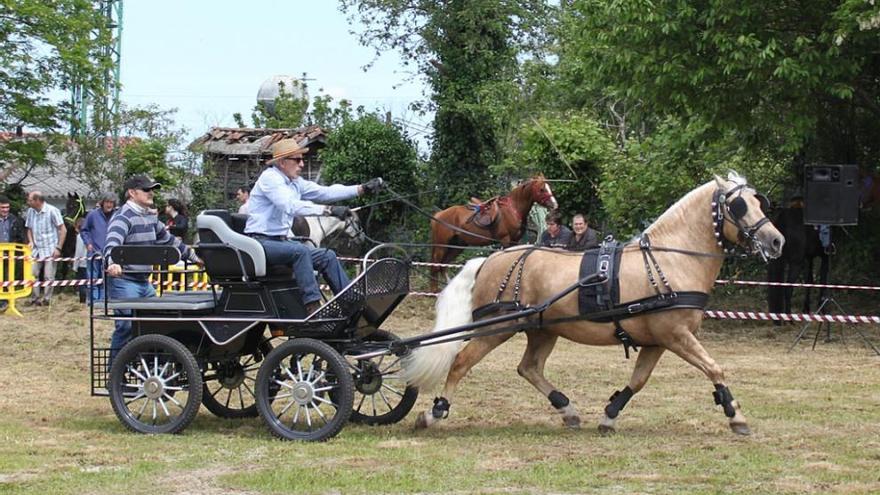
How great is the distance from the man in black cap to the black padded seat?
1.02ft

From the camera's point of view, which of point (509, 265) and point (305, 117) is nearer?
point (509, 265)

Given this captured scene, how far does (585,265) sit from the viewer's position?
9156mm

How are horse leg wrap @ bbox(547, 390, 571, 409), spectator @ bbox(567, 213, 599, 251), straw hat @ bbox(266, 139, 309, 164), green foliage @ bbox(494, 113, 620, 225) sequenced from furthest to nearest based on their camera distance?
1. green foliage @ bbox(494, 113, 620, 225)
2. spectator @ bbox(567, 213, 599, 251)
3. horse leg wrap @ bbox(547, 390, 571, 409)
4. straw hat @ bbox(266, 139, 309, 164)

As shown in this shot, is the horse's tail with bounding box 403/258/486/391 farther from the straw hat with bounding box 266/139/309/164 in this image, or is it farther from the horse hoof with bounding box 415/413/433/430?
the straw hat with bounding box 266/139/309/164

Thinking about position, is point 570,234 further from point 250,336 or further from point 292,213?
point 292,213

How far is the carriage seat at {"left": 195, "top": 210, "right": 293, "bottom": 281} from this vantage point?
8906 millimetres

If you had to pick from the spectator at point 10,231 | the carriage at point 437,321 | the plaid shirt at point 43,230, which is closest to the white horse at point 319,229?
the plaid shirt at point 43,230

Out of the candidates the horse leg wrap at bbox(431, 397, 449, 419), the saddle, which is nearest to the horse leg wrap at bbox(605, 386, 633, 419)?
the horse leg wrap at bbox(431, 397, 449, 419)

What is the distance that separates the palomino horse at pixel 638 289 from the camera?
29.3ft

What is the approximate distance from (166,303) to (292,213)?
3.81 feet

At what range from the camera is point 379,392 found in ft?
32.0

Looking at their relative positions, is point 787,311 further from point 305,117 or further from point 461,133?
point 305,117

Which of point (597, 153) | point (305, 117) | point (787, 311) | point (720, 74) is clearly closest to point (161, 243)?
point (720, 74)

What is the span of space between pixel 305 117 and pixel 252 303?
93.2 feet
